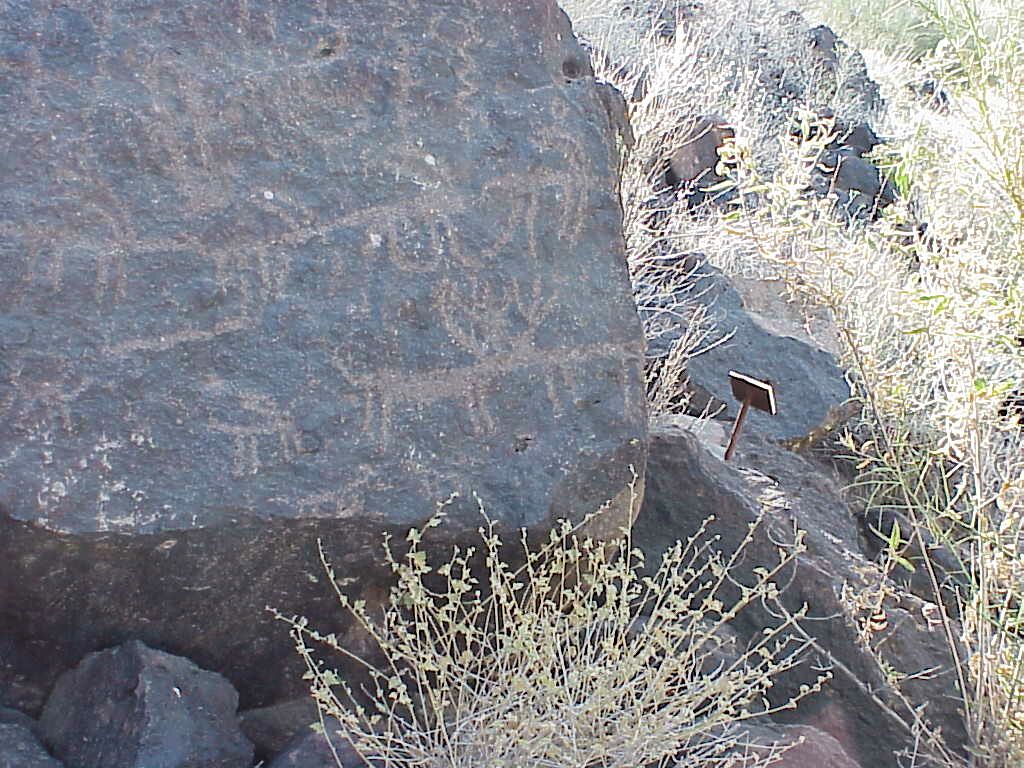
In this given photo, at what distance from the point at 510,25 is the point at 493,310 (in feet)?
2.53

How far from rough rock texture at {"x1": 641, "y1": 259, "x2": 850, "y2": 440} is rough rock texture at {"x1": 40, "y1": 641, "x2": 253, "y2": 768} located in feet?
8.24

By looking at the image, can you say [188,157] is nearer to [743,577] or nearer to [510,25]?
[510,25]

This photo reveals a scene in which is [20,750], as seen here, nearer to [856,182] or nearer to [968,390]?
[968,390]

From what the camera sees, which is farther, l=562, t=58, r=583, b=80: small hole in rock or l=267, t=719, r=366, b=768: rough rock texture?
l=562, t=58, r=583, b=80: small hole in rock

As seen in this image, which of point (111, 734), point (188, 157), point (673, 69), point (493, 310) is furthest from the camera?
point (673, 69)

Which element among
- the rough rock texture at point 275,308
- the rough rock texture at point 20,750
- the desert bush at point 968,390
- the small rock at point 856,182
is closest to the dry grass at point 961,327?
the desert bush at point 968,390

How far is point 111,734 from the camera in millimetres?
2191

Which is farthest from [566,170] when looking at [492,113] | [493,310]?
[493,310]

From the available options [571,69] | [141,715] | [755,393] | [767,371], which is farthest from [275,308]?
[767,371]

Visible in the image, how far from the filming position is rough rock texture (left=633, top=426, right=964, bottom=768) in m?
2.97

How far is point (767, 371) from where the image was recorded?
4.71 metres

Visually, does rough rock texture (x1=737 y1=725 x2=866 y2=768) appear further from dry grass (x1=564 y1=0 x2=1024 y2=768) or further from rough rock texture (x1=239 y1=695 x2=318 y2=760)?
rough rock texture (x1=239 y1=695 x2=318 y2=760)

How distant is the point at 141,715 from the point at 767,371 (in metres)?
3.11

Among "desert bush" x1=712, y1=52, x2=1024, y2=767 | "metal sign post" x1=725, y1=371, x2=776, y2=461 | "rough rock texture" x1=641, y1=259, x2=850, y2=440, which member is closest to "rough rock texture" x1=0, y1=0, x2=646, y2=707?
"metal sign post" x1=725, y1=371, x2=776, y2=461
